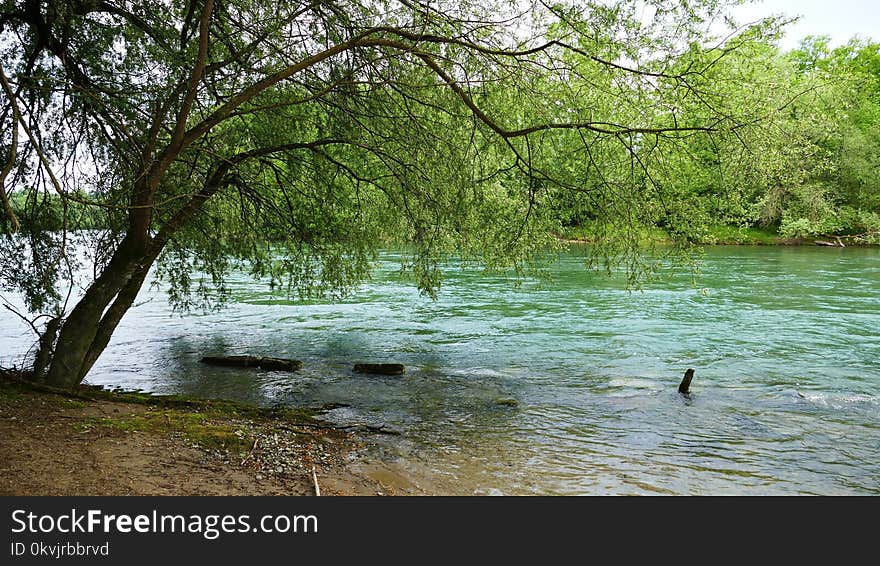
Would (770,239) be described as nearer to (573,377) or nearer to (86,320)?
(573,377)

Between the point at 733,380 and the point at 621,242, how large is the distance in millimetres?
4967

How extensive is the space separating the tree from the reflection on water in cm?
262

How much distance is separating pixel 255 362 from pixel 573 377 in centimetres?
645

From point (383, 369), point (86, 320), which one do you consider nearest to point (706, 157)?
point (383, 369)

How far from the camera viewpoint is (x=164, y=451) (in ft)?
23.0

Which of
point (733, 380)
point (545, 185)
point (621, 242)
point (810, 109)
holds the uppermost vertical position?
point (810, 109)

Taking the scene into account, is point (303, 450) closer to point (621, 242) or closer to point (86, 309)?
point (86, 309)

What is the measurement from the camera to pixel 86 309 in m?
9.30

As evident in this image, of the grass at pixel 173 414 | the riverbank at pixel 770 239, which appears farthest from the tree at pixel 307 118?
the riverbank at pixel 770 239

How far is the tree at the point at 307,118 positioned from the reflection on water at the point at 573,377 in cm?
262

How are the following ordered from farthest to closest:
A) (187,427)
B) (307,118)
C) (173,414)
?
(307,118) → (173,414) → (187,427)

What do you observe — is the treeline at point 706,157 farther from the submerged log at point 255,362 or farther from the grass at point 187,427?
the submerged log at point 255,362

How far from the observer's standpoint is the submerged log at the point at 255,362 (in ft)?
44.6
